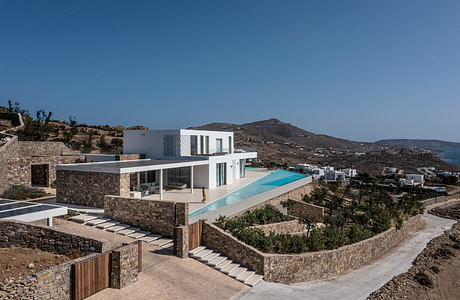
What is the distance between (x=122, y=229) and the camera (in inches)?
516

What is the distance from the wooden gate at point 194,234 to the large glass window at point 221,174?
10.7 metres

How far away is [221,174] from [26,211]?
1455cm

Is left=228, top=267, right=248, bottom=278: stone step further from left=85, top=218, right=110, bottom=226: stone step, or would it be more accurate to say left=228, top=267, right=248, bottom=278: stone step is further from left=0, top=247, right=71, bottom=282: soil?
left=85, top=218, right=110, bottom=226: stone step

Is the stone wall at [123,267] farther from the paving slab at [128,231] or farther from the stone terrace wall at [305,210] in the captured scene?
the stone terrace wall at [305,210]

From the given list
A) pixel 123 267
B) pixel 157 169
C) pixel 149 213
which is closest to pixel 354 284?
pixel 149 213

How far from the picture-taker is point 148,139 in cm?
2438

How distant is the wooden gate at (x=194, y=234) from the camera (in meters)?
12.1

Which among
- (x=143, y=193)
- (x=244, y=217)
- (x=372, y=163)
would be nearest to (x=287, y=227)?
(x=244, y=217)

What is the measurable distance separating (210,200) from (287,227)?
15.3 ft

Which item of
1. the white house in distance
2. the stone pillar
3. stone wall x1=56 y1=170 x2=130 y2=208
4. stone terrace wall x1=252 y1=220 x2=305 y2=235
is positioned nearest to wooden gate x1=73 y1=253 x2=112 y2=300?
the stone pillar

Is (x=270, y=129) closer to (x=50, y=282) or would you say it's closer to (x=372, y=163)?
(x=372, y=163)

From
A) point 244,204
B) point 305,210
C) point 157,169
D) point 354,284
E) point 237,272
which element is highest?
point 157,169

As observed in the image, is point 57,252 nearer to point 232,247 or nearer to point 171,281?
point 171,281

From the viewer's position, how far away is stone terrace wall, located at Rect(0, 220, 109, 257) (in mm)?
9375
